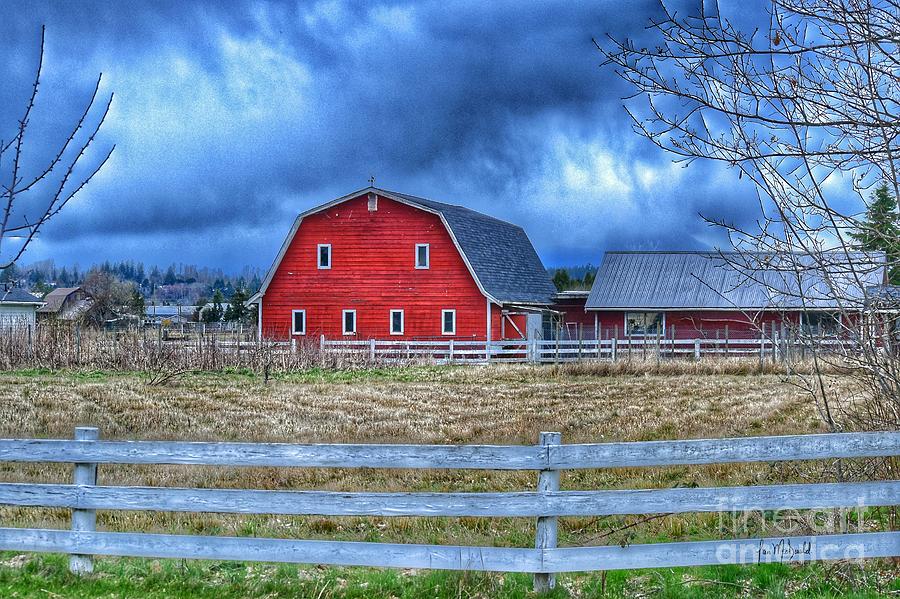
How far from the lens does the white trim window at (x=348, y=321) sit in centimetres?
3809

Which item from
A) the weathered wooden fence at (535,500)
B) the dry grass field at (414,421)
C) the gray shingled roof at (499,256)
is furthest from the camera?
the gray shingled roof at (499,256)

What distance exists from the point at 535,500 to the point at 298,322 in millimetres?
33346

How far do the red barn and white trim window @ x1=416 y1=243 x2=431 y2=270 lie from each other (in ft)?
0.14

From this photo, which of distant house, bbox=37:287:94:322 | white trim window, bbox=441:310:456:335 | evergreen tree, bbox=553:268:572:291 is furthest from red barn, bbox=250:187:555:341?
distant house, bbox=37:287:94:322

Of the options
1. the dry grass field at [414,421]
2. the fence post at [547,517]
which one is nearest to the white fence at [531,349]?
the dry grass field at [414,421]

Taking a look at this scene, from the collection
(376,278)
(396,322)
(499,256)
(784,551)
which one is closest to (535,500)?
(784,551)

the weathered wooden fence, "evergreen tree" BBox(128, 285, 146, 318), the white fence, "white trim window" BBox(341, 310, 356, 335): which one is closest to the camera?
the weathered wooden fence

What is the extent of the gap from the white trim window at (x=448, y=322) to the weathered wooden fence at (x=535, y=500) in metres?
30.8

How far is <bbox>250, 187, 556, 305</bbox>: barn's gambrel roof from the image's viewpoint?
37.4 meters

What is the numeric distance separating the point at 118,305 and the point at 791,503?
10933 cm

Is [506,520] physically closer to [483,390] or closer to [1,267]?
[1,267]

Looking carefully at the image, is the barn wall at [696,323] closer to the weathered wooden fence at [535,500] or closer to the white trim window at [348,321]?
the white trim window at [348,321]

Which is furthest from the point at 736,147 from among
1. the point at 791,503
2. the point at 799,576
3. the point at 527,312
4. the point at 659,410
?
the point at 527,312

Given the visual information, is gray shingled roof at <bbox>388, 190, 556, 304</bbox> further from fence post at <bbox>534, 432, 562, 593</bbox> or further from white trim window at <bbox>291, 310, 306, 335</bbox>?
fence post at <bbox>534, 432, 562, 593</bbox>
